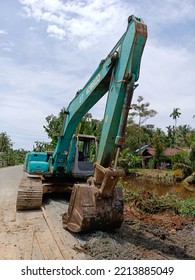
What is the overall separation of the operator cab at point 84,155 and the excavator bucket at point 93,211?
305cm

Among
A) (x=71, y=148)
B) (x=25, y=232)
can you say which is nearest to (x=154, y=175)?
(x=71, y=148)

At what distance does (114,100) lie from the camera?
4.60m

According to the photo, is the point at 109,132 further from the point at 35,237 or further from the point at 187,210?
the point at 187,210

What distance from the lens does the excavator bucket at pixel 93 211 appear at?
4.68 meters

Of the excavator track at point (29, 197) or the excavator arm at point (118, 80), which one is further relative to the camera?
the excavator track at point (29, 197)

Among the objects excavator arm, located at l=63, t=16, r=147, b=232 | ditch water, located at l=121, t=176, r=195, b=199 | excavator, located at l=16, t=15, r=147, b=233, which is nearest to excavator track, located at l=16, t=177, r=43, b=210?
excavator, located at l=16, t=15, r=147, b=233

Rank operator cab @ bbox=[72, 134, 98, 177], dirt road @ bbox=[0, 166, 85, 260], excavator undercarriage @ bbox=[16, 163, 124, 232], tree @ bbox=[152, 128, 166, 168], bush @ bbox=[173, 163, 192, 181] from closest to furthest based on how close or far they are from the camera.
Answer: dirt road @ bbox=[0, 166, 85, 260] → excavator undercarriage @ bbox=[16, 163, 124, 232] → operator cab @ bbox=[72, 134, 98, 177] → bush @ bbox=[173, 163, 192, 181] → tree @ bbox=[152, 128, 166, 168]

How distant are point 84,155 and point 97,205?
3974mm

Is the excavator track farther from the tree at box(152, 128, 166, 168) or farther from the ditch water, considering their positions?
the tree at box(152, 128, 166, 168)

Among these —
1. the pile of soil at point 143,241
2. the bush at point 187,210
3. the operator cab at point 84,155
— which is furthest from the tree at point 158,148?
the pile of soil at point 143,241

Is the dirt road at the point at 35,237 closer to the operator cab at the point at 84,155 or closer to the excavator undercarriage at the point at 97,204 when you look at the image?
the excavator undercarriage at the point at 97,204

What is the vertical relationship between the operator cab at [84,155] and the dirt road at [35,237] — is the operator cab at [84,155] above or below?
above

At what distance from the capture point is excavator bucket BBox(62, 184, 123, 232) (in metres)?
4.68
